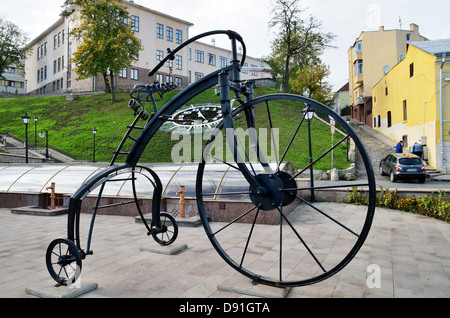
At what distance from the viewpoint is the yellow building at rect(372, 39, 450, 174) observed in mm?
20875

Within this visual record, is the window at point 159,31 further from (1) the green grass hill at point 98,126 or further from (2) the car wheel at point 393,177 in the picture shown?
(2) the car wheel at point 393,177

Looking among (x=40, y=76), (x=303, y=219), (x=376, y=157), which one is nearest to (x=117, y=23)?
(x=40, y=76)

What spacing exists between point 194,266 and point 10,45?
72.3 meters

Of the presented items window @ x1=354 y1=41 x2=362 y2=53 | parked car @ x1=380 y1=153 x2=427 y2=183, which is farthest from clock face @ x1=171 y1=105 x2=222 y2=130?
window @ x1=354 y1=41 x2=362 y2=53

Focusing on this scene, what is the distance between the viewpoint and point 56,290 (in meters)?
4.28

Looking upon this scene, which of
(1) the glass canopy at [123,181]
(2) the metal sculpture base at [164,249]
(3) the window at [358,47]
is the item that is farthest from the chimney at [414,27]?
(2) the metal sculpture base at [164,249]

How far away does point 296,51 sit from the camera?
44625 millimetres

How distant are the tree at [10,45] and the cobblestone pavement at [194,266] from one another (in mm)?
65907

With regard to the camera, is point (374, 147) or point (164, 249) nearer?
point (164, 249)

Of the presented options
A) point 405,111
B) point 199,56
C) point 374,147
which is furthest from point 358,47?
point 199,56

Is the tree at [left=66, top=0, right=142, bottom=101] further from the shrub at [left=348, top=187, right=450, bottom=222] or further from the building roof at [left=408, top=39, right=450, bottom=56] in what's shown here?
the shrub at [left=348, top=187, right=450, bottom=222]

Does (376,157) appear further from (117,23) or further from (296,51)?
(117,23)

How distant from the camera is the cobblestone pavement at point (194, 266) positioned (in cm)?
440

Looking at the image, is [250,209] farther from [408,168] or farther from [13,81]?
[13,81]
